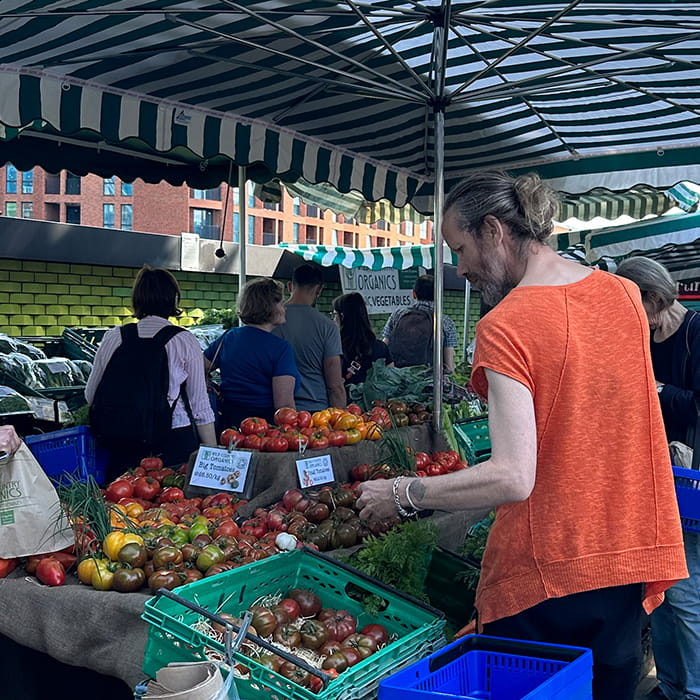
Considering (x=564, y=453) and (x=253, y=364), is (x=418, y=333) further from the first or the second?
(x=564, y=453)

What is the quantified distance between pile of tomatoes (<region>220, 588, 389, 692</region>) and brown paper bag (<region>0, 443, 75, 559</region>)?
820 millimetres

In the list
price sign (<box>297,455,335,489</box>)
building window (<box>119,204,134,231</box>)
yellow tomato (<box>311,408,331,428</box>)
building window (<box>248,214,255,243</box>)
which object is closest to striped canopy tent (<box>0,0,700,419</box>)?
yellow tomato (<box>311,408,331,428</box>)

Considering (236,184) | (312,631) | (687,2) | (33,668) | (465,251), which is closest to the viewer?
(465,251)

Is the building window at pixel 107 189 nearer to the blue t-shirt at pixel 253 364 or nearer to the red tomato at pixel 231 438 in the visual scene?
the blue t-shirt at pixel 253 364

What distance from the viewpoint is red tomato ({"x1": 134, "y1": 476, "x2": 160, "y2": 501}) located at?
3814 mm

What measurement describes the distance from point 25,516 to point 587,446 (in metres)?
2.01

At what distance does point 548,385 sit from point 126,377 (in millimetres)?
3131

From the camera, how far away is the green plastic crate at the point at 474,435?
509 centimetres

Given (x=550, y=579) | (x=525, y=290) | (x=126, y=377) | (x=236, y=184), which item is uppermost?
(x=236, y=184)

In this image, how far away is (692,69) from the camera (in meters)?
4.50

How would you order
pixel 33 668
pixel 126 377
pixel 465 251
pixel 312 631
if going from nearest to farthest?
pixel 465 251 < pixel 312 631 < pixel 33 668 < pixel 126 377

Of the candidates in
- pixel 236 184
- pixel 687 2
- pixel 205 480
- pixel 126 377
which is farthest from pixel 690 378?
pixel 236 184

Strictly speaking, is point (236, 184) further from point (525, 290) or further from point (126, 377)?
point (525, 290)

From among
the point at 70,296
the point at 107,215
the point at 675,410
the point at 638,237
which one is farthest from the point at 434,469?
the point at 107,215
